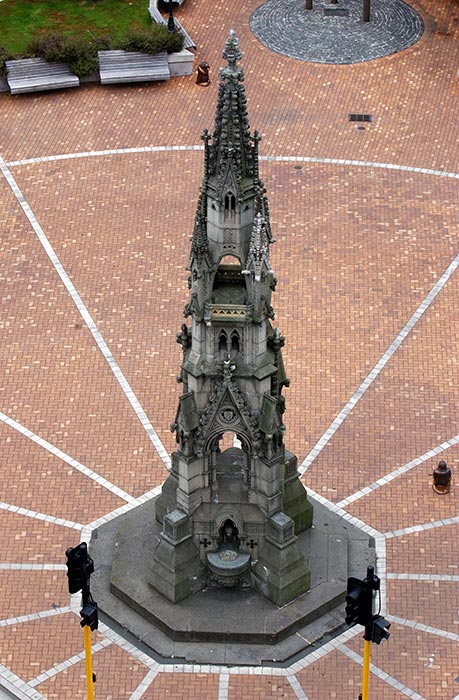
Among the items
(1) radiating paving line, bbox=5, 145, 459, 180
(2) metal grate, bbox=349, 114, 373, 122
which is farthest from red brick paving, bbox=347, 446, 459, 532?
(2) metal grate, bbox=349, 114, 373, 122

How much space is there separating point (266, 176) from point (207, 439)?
26800mm

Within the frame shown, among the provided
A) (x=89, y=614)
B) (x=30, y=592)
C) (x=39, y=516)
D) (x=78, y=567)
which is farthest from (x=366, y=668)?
(x=39, y=516)

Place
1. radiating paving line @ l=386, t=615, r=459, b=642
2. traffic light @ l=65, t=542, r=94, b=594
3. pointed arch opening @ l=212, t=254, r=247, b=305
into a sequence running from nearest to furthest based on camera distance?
traffic light @ l=65, t=542, r=94, b=594
pointed arch opening @ l=212, t=254, r=247, b=305
radiating paving line @ l=386, t=615, r=459, b=642

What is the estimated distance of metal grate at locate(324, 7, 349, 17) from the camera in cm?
8794

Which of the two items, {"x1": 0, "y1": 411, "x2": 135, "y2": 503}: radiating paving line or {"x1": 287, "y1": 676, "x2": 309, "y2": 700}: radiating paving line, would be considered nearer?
{"x1": 287, "y1": 676, "x2": 309, "y2": 700}: radiating paving line

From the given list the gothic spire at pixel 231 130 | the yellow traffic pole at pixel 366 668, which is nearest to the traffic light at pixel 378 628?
the yellow traffic pole at pixel 366 668

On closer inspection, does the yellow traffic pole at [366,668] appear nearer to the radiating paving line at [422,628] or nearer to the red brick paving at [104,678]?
the radiating paving line at [422,628]

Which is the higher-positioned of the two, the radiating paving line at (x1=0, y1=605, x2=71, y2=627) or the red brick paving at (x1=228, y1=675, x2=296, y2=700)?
the radiating paving line at (x1=0, y1=605, x2=71, y2=627)

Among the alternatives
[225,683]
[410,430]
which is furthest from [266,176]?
[225,683]

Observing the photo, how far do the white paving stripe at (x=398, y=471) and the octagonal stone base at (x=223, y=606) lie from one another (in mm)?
2332

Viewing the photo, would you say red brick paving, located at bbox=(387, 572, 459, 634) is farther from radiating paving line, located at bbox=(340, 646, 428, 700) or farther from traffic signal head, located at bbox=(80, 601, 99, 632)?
traffic signal head, located at bbox=(80, 601, 99, 632)

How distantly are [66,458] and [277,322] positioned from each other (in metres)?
11.3

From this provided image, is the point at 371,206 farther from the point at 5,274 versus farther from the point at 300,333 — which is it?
the point at 5,274

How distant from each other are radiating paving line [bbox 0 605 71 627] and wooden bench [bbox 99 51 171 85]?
35.9 m
